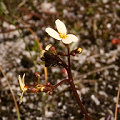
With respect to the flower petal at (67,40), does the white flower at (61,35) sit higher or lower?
higher

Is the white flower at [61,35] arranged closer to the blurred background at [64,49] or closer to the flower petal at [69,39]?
the flower petal at [69,39]

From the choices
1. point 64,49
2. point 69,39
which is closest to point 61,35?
point 69,39

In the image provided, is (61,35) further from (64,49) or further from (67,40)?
(64,49)

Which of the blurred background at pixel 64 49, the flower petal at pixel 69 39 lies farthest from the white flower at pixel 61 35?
the blurred background at pixel 64 49

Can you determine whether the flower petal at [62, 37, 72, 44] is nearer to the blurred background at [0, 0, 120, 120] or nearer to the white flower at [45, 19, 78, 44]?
the white flower at [45, 19, 78, 44]

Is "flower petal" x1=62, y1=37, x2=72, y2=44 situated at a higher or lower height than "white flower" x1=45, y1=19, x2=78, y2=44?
lower

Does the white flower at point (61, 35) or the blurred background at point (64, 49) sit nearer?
the white flower at point (61, 35)

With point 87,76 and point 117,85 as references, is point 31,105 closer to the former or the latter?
point 87,76

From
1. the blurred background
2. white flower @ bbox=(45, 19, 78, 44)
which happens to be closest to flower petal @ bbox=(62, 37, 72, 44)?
white flower @ bbox=(45, 19, 78, 44)

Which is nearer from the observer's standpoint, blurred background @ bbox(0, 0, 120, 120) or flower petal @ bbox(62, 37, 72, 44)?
flower petal @ bbox(62, 37, 72, 44)
